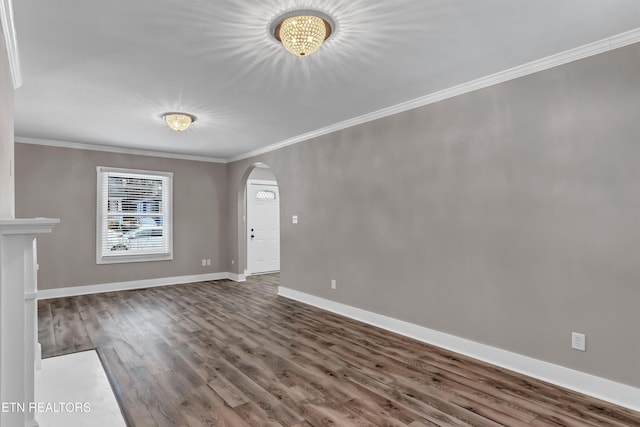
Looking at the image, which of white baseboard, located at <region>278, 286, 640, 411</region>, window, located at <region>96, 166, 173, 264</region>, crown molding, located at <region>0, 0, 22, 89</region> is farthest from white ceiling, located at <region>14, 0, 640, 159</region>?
white baseboard, located at <region>278, 286, 640, 411</region>

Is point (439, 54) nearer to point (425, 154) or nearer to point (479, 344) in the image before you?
point (425, 154)

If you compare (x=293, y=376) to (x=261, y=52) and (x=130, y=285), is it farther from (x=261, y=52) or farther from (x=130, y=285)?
(x=130, y=285)

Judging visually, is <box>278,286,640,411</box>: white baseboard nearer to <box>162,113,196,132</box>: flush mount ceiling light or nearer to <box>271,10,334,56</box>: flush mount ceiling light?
<box>271,10,334,56</box>: flush mount ceiling light

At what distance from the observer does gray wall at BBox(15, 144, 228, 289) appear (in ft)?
18.1

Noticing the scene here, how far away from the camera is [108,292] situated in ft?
19.9

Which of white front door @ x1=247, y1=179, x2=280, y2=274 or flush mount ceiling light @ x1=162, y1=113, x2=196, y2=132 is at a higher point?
flush mount ceiling light @ x1=162, y1=113, x2=196, y2=132

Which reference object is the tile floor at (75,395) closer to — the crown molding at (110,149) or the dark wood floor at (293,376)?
the dark wood floor at (293,376)

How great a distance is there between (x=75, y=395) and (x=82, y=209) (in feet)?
14.0

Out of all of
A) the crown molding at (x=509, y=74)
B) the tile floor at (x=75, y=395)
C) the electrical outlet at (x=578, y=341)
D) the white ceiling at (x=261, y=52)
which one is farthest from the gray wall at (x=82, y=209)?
the electrical outlet at (x=578, y=341)

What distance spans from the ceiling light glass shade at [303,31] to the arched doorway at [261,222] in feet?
17.6

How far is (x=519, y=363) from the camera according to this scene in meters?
2.93

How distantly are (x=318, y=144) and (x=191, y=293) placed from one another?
3397 millimetres

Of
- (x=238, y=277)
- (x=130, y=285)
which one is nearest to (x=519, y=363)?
(x=238, y=277)

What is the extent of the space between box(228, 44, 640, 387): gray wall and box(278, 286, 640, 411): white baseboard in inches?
2.6
